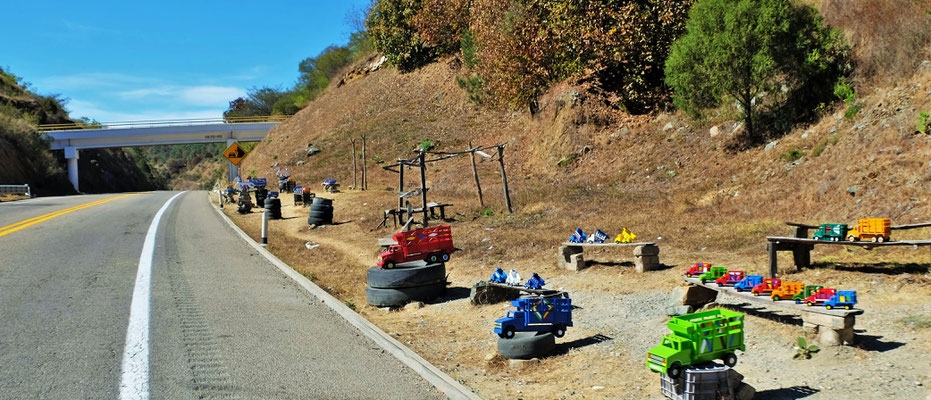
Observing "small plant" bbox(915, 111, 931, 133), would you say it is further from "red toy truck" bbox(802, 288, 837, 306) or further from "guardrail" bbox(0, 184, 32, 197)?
"guardrail" bbox(0, 184, 32, 197)

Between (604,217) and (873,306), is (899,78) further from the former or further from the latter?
(873,306)

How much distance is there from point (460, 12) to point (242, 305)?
44602 mm

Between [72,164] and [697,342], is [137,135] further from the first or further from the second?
[697,342]

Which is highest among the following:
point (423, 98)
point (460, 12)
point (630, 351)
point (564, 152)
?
point (460, 12)

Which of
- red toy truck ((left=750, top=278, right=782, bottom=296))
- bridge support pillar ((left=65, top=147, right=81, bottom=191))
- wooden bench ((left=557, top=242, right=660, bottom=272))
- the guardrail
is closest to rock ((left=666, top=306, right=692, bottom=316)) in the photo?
red toy truck ((left=750, top=278, right=782, bottom=296))

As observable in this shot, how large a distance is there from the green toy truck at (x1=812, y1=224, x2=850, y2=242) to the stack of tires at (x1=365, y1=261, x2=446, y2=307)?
6.43m

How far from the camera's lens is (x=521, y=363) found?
7.07 m

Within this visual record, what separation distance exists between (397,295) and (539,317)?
388 cm

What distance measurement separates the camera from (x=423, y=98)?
51.7m

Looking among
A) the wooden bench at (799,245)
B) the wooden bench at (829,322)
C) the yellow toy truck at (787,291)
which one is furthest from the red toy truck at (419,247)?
the wooden bench at (829,322)

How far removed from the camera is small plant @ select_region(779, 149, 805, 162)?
16.3m

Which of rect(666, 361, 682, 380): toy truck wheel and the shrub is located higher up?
the shrub

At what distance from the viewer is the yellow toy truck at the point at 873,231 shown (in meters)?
8.36

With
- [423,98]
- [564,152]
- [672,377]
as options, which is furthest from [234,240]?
[423,98]
